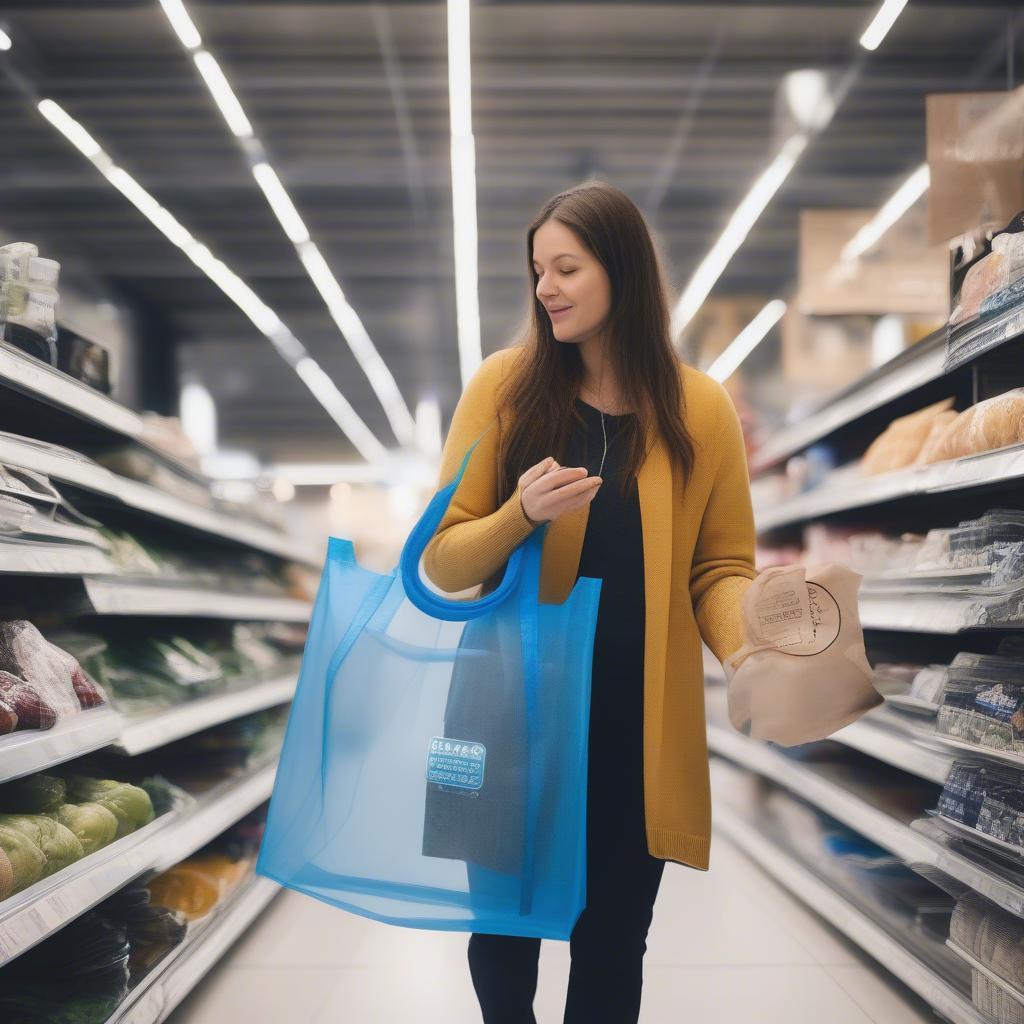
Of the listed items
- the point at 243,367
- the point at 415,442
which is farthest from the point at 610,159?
the point at 415,442

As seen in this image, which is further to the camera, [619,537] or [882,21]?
[882,21]

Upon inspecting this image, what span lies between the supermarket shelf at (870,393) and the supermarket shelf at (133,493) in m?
1.92

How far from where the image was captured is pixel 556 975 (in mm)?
2824

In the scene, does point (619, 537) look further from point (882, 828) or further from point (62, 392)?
point (882, 828)

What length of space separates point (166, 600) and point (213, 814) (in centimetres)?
65

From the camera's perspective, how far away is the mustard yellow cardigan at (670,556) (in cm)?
137

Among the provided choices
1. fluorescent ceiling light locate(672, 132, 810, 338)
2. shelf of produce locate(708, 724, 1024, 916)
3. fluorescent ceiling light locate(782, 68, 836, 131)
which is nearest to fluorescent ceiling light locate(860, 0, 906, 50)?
fluorescent ceiling light locate(672, 132, 810, 338)

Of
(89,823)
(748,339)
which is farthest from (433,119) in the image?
(89,823)

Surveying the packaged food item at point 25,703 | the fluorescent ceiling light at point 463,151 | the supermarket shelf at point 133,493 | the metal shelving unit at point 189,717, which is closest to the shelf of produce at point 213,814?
the metal shelving unit at point 189,717

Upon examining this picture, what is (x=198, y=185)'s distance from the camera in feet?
→ 26.7

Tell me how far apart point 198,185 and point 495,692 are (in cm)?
781

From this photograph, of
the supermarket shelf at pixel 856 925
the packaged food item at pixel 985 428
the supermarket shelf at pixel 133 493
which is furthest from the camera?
the supermarket shelf at pixel 856 925

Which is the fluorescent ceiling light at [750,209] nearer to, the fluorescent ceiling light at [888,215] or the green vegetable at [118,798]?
the fluorescent ceiling light at [888,215]

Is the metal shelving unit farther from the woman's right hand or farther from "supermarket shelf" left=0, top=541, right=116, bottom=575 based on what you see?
the woman's right hand
